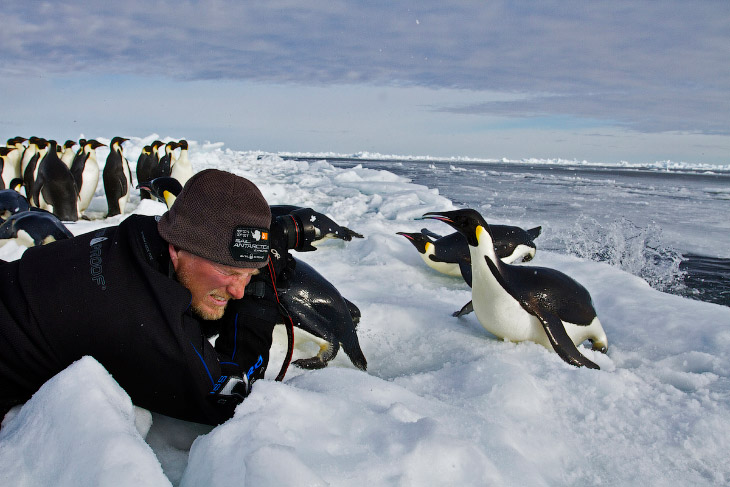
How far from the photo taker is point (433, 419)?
4.74ft

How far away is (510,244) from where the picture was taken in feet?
16.7

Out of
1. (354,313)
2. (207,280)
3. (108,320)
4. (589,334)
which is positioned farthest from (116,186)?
(108,320)

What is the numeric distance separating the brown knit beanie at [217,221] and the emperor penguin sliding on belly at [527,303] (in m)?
1.66

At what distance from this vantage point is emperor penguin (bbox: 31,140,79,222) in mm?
7887

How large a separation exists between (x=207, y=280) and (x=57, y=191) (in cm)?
767

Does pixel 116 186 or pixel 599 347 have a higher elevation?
pixel 599 347

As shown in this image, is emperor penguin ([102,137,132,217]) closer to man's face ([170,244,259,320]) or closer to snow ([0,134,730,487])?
snow ([0,134,730,487])

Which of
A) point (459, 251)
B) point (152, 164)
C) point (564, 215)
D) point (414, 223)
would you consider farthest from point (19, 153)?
point (564, 215)

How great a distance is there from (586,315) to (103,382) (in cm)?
248

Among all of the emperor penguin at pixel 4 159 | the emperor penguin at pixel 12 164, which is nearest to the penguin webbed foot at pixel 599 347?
the emperor penguin at pixel 4 159

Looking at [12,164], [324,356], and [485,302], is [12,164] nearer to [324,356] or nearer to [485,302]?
[324,356]

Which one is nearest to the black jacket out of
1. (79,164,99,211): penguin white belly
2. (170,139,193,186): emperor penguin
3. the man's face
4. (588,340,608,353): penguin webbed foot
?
the man's face

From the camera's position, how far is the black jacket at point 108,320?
1293 millimetres

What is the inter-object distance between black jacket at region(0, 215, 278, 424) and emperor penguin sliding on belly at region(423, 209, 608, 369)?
174 cm
